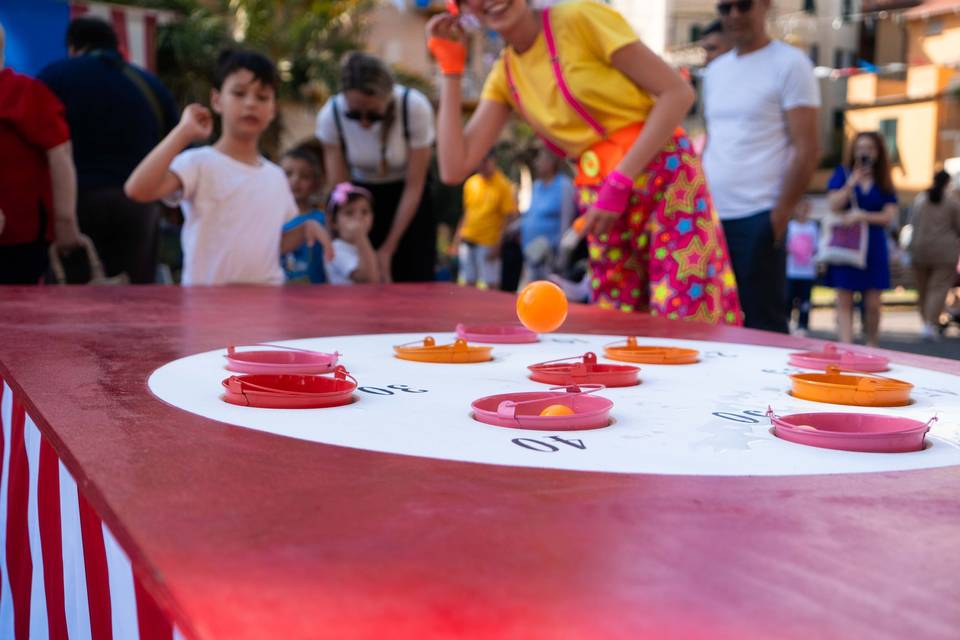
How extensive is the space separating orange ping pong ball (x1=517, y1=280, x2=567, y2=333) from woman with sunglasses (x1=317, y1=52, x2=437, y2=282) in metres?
2.70

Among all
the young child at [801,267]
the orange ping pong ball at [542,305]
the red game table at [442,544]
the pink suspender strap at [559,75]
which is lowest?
the young child at [801,267]

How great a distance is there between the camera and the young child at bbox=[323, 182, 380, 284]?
4.23 metres

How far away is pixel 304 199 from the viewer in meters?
4.96

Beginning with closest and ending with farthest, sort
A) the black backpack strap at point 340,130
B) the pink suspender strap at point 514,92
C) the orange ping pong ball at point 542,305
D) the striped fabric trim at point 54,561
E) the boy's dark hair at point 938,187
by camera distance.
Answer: the striped fabric trim at point 54,561, the orange ping pong ball at point 542,305, the pink suspender strap at point 514,92, the black backpack strap at point 340,130, the boy's dark hair at point 938,187

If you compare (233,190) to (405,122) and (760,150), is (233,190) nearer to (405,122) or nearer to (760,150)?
(405,122)

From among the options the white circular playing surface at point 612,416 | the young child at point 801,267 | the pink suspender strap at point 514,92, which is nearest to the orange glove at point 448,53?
the pink suspender strap at point 514,92

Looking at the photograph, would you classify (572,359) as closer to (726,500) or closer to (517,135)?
(726,500)

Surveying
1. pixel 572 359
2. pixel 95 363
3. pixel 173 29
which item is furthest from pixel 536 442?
pixel 173 29

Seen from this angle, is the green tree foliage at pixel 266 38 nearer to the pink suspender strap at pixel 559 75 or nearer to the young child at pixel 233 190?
the young child at pixel 233 190

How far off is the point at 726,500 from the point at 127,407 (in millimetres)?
611

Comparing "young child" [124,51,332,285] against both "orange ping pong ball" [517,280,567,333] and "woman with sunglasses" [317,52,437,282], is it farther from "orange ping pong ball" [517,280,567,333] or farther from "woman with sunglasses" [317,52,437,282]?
"orange ping pong ball" [517,280,567,333]

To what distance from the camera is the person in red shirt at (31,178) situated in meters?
3.51

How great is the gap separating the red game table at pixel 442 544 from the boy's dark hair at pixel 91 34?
350cm

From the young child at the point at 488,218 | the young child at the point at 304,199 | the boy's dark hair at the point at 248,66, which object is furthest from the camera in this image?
the young child at the point at 488,218
